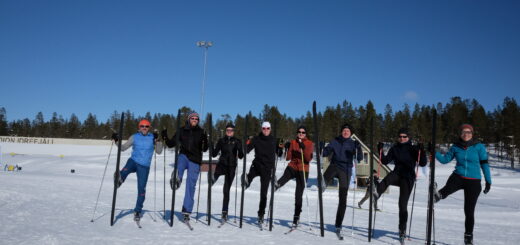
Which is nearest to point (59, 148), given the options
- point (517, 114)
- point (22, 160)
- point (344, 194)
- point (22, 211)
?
point (22, 160)

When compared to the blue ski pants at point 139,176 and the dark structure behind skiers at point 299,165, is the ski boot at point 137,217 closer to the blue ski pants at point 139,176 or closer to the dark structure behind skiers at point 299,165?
the blue ski pants at point 139,176

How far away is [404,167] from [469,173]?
1.19 metres

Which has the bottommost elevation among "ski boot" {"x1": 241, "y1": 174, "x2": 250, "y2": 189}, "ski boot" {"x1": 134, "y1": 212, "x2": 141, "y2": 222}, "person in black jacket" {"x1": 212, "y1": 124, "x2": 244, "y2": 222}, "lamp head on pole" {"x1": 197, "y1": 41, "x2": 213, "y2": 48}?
"ski boot" {"x1": 134, "y1": 212, "x2": 141, "y2": 222}

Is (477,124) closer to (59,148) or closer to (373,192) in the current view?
(373,192)

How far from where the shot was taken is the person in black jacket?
8.07m

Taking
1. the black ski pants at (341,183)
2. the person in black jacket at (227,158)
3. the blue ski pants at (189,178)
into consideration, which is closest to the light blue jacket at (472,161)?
the black ski pants at (341,183)

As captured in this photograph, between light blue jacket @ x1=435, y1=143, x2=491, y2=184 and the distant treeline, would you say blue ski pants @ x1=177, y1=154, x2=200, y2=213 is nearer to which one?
light blue jacket @ x1=435, y1=143, x2=491, y2=184

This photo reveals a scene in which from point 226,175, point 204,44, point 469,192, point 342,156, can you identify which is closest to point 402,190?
point 469,192

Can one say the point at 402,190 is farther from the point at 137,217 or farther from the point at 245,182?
the point at 137,217

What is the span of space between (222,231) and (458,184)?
4.95 metres

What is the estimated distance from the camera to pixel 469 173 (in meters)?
6.62

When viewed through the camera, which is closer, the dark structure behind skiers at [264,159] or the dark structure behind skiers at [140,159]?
the dark structure behind skiers at [140,159]

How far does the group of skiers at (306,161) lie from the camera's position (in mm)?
6688

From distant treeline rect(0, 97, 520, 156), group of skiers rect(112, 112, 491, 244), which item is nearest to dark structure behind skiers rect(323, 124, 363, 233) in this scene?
group of skiers rect(112, 112, 491, 244)
